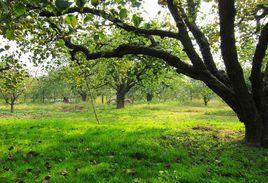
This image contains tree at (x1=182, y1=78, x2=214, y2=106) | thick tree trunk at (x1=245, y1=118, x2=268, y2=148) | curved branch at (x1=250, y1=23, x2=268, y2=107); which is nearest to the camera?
curved branch at (x1=250, y1=23, x2=268, y2=107)

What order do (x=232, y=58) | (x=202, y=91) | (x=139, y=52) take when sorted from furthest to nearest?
(x=202, y=91) < (x=139, y=52) < (x=232, y=58)

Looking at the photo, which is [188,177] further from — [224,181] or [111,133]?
[111,133]

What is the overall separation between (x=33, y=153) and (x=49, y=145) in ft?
3.57

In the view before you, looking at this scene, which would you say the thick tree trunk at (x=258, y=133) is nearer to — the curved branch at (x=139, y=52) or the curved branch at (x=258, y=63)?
the curved branch at (x=258, y=63)

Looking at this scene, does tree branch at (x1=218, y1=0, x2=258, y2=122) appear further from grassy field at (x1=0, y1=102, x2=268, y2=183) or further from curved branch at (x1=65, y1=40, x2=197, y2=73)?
grassy field at (x1=0, y1=102, x2=268, y2=183)

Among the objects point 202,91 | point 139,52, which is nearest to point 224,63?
point 139,52

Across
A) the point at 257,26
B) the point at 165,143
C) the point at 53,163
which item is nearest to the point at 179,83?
the point at 257,26

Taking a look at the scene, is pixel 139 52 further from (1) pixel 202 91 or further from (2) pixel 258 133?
(1) pixel 202 91

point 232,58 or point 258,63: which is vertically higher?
point 232,58

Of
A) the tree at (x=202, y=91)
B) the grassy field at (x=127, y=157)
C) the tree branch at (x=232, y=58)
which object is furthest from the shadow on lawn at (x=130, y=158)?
the tree at (x=202, y=91)

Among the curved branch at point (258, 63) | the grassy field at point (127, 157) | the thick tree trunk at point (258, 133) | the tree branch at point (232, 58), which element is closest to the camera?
the grassy field at point (127, 157)

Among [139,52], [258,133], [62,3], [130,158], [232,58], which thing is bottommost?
[130,158]

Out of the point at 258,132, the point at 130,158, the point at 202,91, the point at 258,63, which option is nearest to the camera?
the point at 130,158

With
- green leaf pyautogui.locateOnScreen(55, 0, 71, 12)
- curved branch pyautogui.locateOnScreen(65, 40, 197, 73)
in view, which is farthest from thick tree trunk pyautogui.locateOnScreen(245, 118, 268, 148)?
green leaf pyautogui.locateOnScreen(55, 0, 71, 12)
